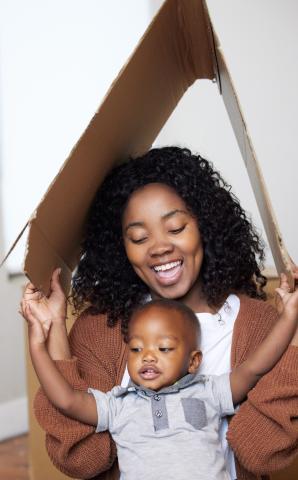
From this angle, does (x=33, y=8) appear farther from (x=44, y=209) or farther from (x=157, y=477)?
(x=157, y=477)

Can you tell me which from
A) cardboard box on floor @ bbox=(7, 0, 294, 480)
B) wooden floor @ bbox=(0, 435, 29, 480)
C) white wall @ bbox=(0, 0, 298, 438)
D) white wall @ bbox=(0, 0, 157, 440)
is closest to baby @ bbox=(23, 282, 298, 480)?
cardboard box on floor @ bbox=(7, 0, 294, 480)

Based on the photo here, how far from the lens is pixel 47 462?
5.15 feet

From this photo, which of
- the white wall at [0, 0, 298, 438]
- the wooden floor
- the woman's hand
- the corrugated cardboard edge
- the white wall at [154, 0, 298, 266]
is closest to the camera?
the corrugated cardboard edge

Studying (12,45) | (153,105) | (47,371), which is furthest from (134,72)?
(12,45)

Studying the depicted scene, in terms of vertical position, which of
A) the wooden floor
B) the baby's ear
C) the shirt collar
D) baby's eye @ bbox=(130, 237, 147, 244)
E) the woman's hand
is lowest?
the wooden floor

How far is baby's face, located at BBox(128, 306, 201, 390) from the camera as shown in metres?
1.04

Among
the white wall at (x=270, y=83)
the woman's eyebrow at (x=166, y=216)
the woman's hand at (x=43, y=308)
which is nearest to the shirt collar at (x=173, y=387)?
the woman's hand at (x=43, y=308)

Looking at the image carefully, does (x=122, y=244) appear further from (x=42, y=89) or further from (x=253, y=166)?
(x=42, y=89)

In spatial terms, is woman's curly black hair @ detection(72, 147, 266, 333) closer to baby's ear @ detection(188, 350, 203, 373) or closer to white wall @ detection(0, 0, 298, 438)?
baby's ear @ detection(188, 350, 203, 373)

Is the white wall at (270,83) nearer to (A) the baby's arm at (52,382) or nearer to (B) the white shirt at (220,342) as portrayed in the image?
(B) the white shirt at (220,342)

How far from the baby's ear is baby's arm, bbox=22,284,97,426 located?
6.4 inches

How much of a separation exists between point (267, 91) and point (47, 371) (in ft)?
4.12

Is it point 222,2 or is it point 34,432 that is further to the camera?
point 222,2

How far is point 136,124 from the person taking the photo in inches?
45.1
